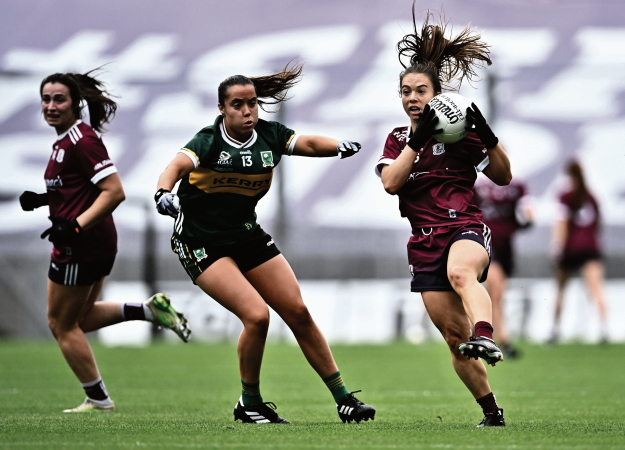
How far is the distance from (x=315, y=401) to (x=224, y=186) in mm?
2312

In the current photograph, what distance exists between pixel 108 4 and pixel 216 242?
17924 millimetres

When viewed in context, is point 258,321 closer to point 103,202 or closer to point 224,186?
point 224,186

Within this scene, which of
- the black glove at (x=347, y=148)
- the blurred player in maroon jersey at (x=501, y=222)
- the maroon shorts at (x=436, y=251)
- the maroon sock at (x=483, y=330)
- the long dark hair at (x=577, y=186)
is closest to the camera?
the maroon sock at (x=483, y=330)

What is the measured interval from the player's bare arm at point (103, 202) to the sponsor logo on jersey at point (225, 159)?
2.94 ft

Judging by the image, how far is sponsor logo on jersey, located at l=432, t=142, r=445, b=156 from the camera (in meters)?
5.68

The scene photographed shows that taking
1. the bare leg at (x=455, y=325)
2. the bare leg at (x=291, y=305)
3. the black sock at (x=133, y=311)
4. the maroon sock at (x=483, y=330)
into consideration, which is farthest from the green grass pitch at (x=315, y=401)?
the black sock at (x=133, y=311)

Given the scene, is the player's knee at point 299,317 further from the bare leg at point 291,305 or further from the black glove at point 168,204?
the black glove at point 168,204

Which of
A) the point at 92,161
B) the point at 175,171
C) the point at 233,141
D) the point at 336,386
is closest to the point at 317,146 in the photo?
the point at 233,141

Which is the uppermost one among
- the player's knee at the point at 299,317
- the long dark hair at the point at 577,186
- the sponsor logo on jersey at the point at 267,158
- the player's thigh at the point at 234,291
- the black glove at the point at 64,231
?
the long dark hair at the point at 577,186

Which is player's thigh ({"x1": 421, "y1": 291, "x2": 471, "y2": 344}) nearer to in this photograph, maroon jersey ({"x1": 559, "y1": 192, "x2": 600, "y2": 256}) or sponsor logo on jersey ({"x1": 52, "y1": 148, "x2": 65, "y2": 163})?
sponsor logo on jersey ({"x1": 52, "y1": 148, "x2": 65, "y2": 163})

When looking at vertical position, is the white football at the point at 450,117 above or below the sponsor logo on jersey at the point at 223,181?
above

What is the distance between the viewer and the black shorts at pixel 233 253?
19.8ft

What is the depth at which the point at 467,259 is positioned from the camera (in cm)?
535

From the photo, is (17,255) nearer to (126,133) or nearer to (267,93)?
(126,133)
